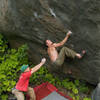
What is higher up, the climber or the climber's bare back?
the climber's bare back

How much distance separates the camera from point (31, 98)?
4.29 m

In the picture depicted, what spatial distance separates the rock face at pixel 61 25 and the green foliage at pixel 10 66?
50cm

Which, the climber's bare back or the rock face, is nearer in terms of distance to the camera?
the rock face

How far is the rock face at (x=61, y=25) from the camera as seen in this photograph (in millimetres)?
3840

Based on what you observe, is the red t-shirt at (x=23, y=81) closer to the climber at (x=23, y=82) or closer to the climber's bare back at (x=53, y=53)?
the climber at (x=23, y=82)

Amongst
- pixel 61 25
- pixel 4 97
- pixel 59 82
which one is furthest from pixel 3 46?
pixel 61 25

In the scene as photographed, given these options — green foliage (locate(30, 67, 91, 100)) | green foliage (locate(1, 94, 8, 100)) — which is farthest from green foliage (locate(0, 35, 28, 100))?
green foliage (locate(30, 67, 91, 100))

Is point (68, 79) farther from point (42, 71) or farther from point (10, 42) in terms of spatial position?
point (10, 42)

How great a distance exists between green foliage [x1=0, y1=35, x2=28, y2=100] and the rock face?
50 cm

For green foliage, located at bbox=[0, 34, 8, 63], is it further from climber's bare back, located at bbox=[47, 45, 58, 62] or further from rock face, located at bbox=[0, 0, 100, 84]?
climber's bare back, located at bbox=[47, 45, 58, 62]

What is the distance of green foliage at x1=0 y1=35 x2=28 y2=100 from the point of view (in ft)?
15.9

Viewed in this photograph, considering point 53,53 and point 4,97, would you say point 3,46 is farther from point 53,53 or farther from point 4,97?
point 53,53

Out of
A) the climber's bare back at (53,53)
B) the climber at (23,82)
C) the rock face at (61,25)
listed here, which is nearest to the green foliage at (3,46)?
the rock face at (61,25)

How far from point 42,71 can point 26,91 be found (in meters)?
1.33
